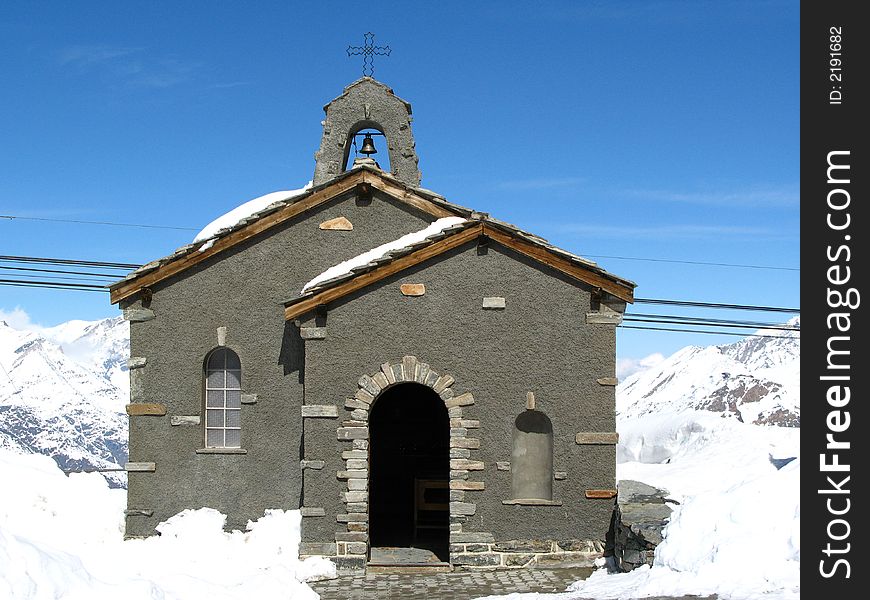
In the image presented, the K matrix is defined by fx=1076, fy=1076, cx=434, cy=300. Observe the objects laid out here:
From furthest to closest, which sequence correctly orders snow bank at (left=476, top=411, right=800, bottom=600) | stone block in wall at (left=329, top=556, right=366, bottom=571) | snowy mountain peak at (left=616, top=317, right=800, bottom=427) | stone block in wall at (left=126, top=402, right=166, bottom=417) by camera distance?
snowy mountain peak at (left=616, top=317, right=800, bottom=427) < stone block in wall at (left=126, top=402, right=166, bottom=417) < stone block in wall at (left=329, top=556, right=366, bottom=571) < snow bank at (left=476, top=411, right=800, bottom=600)

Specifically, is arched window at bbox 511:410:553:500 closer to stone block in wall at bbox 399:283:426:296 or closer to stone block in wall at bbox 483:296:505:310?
stone block in wall at bbox 483:296:505:310

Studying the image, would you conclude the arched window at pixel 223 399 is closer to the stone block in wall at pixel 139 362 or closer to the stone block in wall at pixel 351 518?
the stone block in wall at pixel 139 362

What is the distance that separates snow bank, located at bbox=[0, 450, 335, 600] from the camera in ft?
35.9

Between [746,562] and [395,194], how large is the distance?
896cm

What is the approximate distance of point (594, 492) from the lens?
16.1 m

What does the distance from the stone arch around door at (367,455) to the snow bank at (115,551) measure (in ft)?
2.28

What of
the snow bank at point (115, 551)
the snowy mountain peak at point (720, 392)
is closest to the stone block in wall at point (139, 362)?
the snow bank at point (115, 551)

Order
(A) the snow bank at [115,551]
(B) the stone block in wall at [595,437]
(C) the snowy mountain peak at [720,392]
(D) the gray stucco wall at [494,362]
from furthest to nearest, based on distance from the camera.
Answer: (C) the snowy mountain peak at [720,392] → (B) the stone block in wall at [595,437] → (D) the gray stucco wall at [494,362] → (A) the snow bank at [115,551]

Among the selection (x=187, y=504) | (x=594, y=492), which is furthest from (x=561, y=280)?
(x=187, y=504)

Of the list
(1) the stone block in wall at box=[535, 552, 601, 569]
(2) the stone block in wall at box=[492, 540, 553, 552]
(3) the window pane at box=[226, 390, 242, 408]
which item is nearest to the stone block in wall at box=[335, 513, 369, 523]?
(2) the stone block in wall at box=[492, 540, 553, 552]

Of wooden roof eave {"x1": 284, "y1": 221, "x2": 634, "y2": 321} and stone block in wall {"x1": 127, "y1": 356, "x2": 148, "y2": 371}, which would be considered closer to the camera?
wooden roof eave {"x1": 284, "y1": 221, "x2": 634, "y2": 321}

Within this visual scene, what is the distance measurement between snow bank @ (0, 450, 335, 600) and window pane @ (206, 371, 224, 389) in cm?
202

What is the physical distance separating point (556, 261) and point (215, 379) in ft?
19.4

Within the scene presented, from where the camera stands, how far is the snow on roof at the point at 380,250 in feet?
56.7
